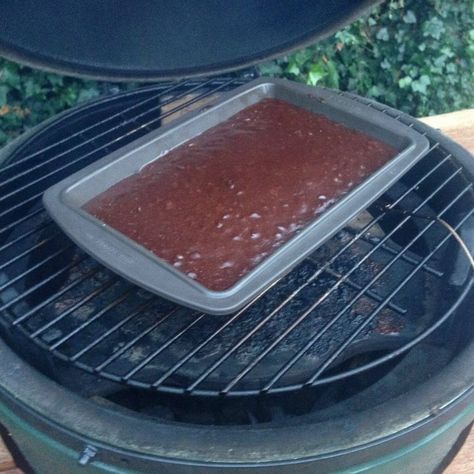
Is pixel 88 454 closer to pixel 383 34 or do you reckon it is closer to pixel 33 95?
pixel 33 95

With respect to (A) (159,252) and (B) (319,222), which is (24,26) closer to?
(A) (159,252)

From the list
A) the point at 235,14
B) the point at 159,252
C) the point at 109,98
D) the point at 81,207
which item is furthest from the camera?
the point at 109,98

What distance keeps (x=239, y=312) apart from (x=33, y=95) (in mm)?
1668

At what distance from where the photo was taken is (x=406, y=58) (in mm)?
3016

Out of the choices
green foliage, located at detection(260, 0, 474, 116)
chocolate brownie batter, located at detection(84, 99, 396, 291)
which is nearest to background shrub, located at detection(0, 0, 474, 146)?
green foliage, located at detection(260, 0, 474, 116)

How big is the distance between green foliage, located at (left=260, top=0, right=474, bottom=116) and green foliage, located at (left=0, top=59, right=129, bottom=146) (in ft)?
2.85

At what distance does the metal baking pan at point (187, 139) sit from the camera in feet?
3.38

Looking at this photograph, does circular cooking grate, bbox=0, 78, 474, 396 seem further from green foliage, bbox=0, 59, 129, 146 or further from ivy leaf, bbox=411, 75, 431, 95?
ivy leaf, bbox=411, 75, 431, 95

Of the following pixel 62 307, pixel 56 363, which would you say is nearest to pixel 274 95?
pixel 62 307

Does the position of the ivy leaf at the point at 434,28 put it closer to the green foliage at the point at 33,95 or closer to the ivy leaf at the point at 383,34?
the ivy leaf at the point at 383,34

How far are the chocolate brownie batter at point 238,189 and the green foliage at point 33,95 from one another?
1093mm

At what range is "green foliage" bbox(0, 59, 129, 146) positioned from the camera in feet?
7.80

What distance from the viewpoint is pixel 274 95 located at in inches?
64.0

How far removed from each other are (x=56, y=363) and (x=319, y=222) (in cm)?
55
